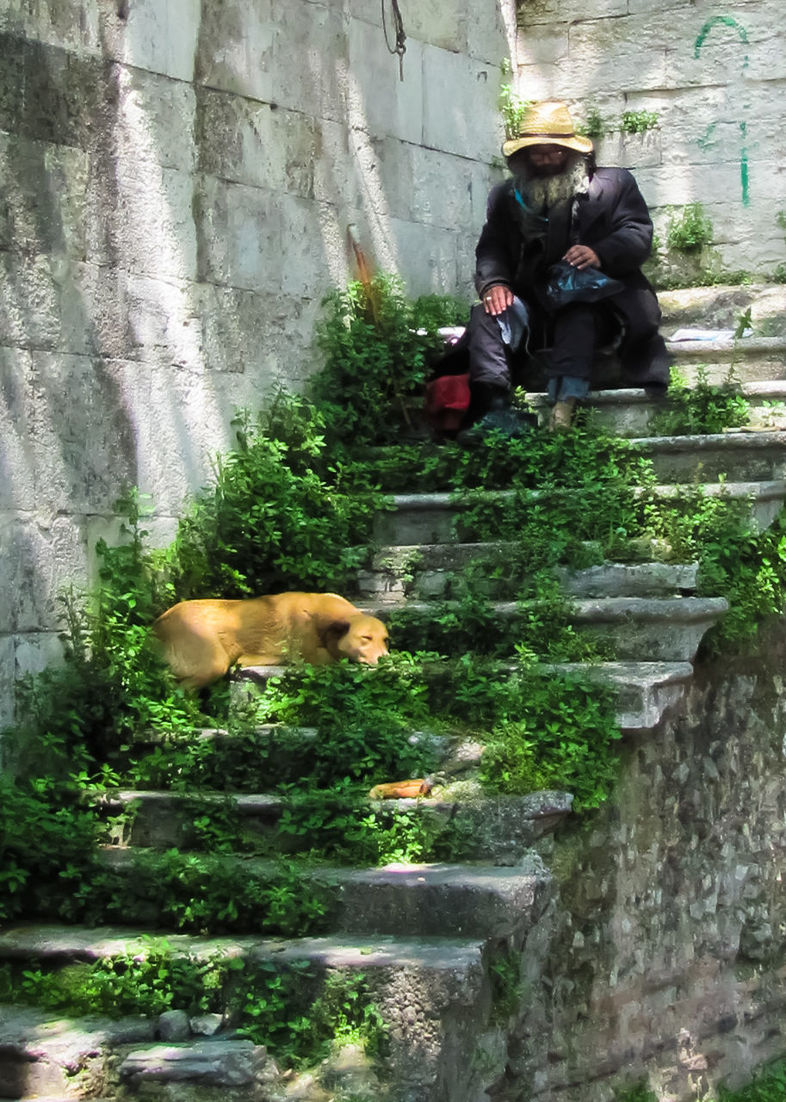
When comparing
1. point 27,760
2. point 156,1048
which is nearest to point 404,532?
point 27,760

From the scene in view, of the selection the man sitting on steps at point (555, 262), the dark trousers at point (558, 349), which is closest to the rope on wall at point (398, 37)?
the man sitting on steps at point (555, 262)

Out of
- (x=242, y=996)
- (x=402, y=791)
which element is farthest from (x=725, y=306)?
(x=242, y=996)

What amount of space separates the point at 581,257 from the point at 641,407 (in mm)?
737

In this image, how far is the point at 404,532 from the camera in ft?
23.6

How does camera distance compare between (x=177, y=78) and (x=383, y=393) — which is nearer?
(x=177, y=78)

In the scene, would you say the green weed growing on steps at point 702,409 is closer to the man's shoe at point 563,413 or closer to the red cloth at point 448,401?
the man's shoe at point 563,413

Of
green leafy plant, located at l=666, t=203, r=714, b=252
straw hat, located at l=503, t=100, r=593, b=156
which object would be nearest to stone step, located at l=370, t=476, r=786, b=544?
straw hat, located at l=503, t=100, r=593, b=156

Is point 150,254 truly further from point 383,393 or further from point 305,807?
point 305,807

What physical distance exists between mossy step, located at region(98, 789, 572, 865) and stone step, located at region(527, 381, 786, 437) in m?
2.31

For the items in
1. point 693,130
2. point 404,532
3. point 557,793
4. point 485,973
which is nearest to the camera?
point 485,973

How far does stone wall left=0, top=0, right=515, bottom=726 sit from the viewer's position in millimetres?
6195

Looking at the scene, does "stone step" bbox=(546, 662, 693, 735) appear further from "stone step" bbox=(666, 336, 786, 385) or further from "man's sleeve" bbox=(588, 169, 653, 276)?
"man's sleeve" bbox=(588, 169, 653, 276)

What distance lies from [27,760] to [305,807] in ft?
4.03

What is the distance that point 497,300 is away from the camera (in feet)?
24.6
